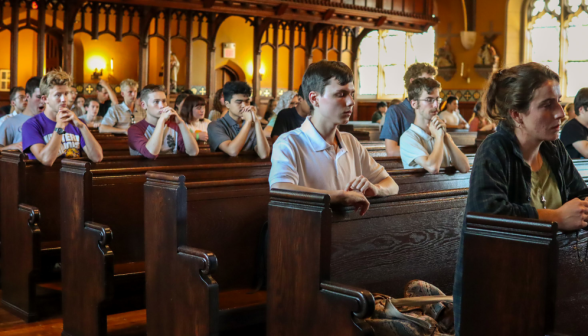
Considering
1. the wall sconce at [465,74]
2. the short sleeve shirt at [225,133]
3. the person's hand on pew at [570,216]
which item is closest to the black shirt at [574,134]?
the short sleeve shirt at [225,133]

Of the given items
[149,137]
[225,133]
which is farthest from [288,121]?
[149,137]

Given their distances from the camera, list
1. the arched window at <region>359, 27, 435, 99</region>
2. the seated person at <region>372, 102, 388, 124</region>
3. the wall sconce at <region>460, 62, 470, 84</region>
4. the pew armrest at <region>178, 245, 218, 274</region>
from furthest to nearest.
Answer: the arched window at <region>359, 27, 435, 99</region> < the wall sconce at <region>460, 62, 470, 84</region> < the seated person at <region>372, 102, 388, 124</region> < the pew armrest at <region>178, 245, 218, 274</region>

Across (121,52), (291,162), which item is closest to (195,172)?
(291,162)

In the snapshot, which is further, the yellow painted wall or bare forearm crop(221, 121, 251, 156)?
the yellow painted wall

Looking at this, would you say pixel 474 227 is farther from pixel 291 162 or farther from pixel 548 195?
pixel 291 162

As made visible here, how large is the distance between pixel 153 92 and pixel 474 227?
10.8ft

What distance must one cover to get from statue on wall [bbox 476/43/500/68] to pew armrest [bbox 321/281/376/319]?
13.8 metres

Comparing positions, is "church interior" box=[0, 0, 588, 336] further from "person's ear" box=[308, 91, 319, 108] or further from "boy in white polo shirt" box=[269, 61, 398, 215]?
"person's ear" box=[308, 91, 319, 108]

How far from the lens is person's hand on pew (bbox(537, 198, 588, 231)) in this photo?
187 cm

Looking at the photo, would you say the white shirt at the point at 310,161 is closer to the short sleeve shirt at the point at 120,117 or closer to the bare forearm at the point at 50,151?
the bare forearm at the point at 50,151

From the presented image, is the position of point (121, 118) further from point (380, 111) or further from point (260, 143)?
point (380, 111)

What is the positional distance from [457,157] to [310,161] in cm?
168

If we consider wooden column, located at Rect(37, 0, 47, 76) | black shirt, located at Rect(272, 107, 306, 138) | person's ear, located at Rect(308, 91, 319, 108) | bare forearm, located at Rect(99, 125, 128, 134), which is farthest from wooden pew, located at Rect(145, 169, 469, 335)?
wooden column, located at Rect(37, 0, 47, 76)

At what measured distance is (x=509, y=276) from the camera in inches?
65.6
